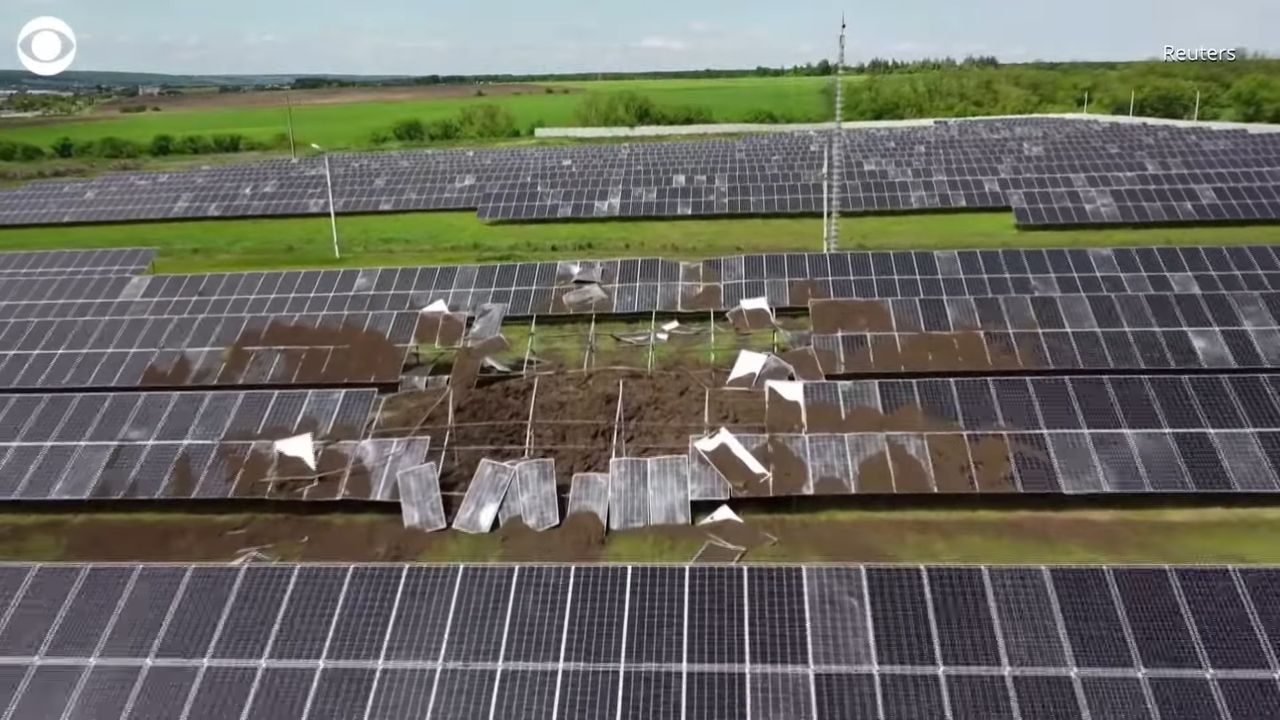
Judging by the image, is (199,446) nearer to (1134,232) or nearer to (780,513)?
(780,513)

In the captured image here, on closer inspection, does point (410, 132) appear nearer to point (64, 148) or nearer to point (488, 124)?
point (488, 124)

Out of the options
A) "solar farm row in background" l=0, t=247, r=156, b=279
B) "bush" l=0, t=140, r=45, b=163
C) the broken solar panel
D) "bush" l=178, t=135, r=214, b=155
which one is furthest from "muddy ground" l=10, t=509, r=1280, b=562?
"bush" l=0, t=140, r=45, b=163

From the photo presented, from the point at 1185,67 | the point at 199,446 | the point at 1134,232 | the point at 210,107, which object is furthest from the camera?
the point at 210,107

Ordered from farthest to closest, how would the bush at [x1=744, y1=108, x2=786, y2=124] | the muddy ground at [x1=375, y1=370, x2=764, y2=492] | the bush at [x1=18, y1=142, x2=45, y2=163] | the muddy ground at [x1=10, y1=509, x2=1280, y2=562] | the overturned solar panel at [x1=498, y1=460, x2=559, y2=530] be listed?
the bush at [x1=744, y1=108, x2=786, y2=124] → the bush at [x1=18, y1=142, x2=45, y2=163] → the muddy ground at [x1=375, y1=370, x2=764, y2=492] → the overturned solar panel at [x1=498, y1=460, x2=559, y2=530] → the muddy ground at [x1=10, y1=509, x2=1280, y2=562]

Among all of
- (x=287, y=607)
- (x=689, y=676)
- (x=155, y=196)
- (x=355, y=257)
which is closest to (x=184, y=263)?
(x=355, y=257)

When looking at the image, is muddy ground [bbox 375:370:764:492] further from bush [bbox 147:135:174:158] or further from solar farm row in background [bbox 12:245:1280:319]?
bush [bbox 147:135:174:158]
